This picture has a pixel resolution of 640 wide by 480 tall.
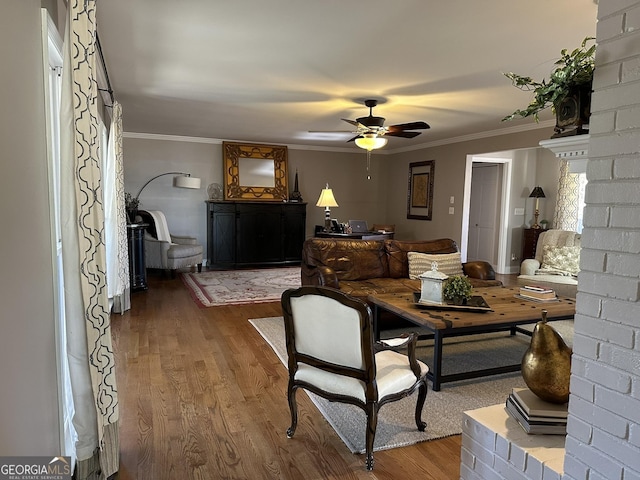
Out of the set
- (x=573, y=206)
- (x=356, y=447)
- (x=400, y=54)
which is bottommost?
(x=356, y=447)

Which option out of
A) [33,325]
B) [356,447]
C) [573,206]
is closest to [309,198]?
[573,206]

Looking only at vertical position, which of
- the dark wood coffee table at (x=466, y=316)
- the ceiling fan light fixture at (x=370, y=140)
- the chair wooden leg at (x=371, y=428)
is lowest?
the chair wooden leg at (x=371, y=428)

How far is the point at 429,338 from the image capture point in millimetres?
3844

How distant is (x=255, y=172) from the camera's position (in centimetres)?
789

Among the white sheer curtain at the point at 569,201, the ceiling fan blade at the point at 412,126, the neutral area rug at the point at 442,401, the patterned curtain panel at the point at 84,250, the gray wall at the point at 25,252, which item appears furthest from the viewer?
the white sheer curtain at the point at 569,201

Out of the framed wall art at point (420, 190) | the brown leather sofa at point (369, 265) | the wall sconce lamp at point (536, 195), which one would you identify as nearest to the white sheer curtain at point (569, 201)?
the wall sconce lamp at point (536, 195)

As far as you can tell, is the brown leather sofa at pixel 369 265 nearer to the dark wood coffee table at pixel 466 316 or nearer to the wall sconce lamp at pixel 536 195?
Result: the dark wood coffee table at pixel 466 316

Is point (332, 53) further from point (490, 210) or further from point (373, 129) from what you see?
point (490, 210)

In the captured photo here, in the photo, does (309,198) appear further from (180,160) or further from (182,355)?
(182,355)

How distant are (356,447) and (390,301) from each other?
4.29 feet

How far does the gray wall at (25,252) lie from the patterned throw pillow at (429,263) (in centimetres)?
368

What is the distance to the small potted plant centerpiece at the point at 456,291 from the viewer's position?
10.3 ft

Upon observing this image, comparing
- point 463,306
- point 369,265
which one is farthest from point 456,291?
point 369,265

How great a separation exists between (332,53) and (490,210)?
5.95 meters
